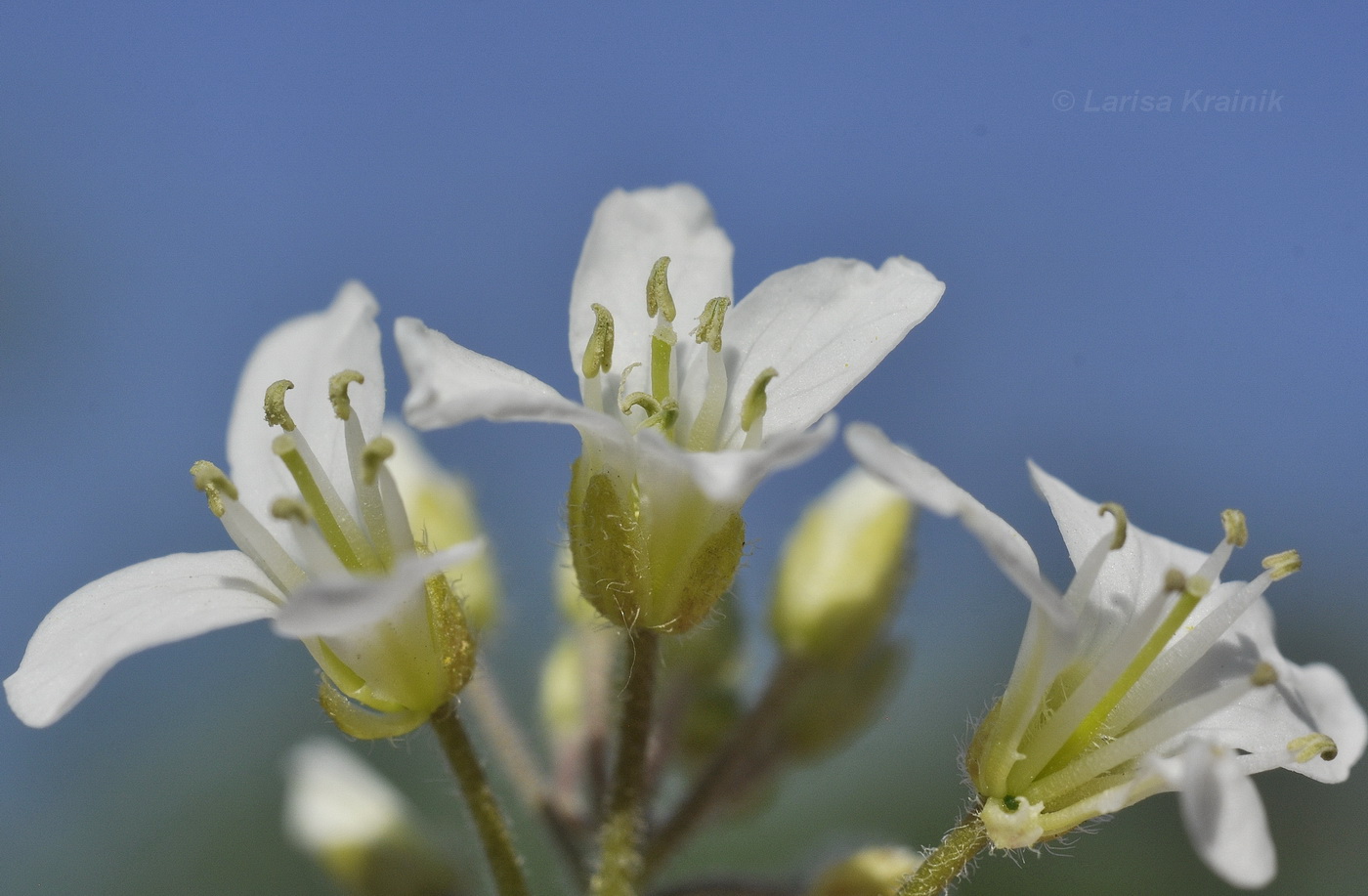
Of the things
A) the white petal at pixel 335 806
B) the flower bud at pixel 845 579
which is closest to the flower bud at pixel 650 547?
the flower bud at pixel 845 579

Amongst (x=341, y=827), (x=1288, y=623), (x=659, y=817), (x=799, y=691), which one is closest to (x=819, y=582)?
(x=799, y=691)

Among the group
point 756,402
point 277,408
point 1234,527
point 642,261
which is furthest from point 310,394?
point 1234,527

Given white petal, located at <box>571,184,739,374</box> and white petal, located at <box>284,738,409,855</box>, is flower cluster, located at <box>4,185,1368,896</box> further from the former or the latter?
white petal, located at <box>284,738,409,855</box>

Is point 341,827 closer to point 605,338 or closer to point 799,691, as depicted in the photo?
point 799,691

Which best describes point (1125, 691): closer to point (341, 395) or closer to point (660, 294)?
point (660, 294)

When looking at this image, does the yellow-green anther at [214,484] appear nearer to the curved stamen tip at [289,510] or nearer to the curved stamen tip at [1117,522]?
the curved stamen tip at [289,510]

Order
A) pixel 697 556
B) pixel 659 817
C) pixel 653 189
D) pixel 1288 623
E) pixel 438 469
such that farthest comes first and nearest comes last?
pixel 1288 623 < pixel 438 469 < pixel 659 817 < pixel 653 189 < pixel 697 556
